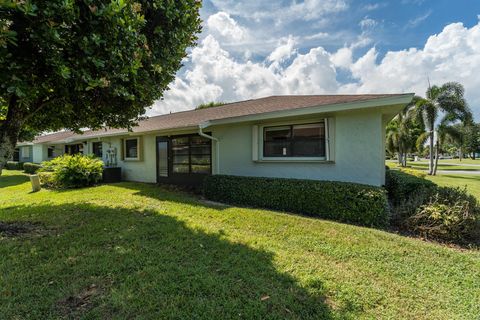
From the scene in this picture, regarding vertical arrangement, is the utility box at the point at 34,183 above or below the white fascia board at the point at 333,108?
below

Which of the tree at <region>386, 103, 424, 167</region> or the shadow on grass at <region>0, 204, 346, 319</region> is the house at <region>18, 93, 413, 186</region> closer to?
the shadow on grass at <region>0, 204, 346, 319</region>

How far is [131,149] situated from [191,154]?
4.52m

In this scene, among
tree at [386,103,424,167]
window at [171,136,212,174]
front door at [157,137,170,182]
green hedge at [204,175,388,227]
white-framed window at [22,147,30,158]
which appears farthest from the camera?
white-framed window at [22,147,30,158]

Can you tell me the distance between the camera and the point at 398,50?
35.6ft

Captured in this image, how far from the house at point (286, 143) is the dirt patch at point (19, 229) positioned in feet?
12.2

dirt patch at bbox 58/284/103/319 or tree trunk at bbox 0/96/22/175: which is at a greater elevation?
tree trunk at bbox 0/96/22/175

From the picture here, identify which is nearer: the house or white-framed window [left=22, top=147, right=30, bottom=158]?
the house

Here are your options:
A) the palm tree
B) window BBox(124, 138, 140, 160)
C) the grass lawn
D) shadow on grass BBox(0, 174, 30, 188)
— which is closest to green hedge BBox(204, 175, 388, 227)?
the grass lawn

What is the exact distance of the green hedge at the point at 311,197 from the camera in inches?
202

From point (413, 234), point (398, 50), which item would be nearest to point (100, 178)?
point (413, 234)

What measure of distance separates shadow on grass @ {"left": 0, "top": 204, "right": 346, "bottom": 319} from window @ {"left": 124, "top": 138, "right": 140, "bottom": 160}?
26.1 ft

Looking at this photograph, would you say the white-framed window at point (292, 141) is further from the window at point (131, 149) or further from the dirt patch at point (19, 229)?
the window at point (131, 149)

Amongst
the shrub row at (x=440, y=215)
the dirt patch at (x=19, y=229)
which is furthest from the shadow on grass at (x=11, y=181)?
the shrub row at (x=440, y=215)

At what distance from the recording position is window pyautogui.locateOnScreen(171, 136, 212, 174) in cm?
959
